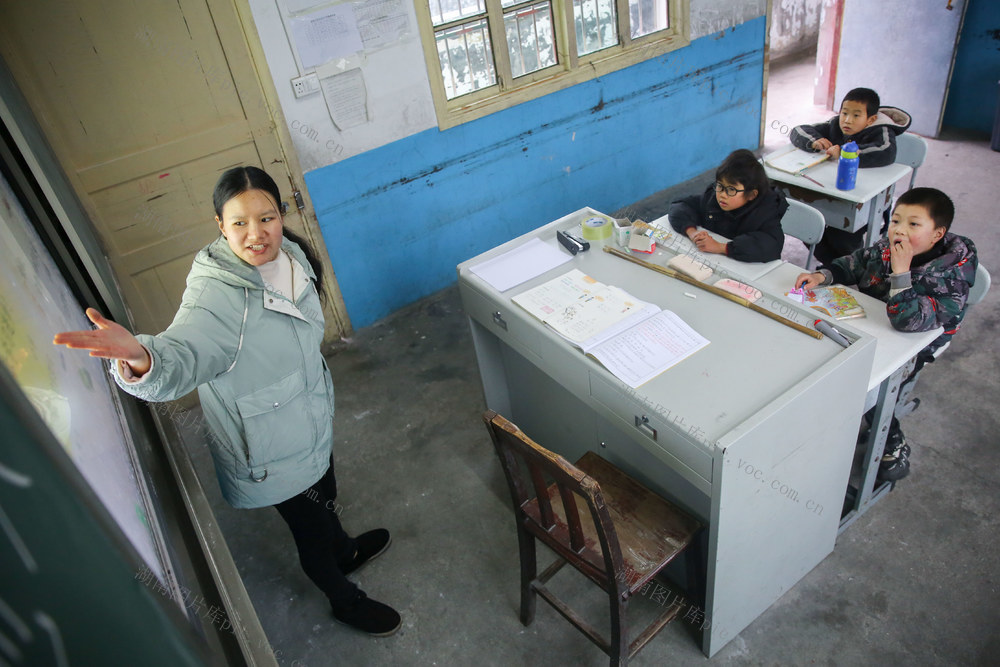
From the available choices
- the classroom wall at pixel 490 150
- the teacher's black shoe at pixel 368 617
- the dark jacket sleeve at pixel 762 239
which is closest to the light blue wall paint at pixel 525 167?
the classroom wall at pixel 490 150

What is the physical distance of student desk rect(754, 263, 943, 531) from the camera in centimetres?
205

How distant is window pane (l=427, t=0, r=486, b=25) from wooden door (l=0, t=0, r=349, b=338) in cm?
110

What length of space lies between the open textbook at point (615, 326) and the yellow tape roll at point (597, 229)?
12.0 inches

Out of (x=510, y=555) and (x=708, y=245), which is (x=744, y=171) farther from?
(x=510, y=555)

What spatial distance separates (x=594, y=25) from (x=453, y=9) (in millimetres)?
1087

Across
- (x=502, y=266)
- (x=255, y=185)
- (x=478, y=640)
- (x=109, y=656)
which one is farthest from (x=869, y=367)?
(x=109, y=656)

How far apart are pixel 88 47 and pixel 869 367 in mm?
3167

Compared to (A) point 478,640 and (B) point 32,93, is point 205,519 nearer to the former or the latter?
(A) point 478,640

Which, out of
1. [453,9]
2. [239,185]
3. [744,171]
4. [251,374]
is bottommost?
[744,171]

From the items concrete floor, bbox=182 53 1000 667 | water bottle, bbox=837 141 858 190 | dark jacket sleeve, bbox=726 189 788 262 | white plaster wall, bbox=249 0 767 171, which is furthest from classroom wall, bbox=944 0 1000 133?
white plaster wall, bbox=249 0 767 171

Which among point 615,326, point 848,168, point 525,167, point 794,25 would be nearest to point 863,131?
point 848,168

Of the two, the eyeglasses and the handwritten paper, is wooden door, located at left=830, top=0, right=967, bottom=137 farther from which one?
the handwritten paper

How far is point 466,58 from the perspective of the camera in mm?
3836

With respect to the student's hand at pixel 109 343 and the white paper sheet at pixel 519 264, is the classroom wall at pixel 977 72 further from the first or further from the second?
the student's hand at pixel 109 343
